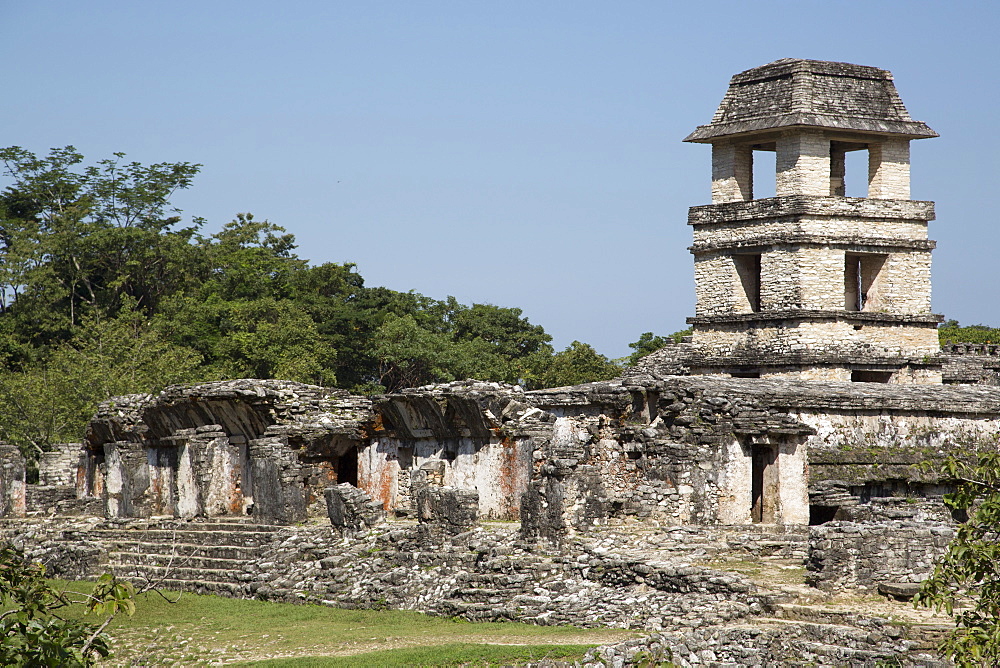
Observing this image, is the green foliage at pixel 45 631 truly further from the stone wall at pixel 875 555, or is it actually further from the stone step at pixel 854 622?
the stone wall at pixel 875 555

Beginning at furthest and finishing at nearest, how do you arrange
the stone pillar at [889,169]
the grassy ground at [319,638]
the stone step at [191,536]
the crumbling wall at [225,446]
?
the stone pillar at [889,169]
the crumbling wall at [225,446]
the stone step at [191,536]
the grassy ground at [319,638]

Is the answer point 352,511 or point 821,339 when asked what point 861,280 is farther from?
point 352,511

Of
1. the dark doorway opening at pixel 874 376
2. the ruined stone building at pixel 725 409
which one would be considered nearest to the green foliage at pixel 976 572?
the ruined stone building at pixel 725 409

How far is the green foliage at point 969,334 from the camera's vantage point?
4850 cm

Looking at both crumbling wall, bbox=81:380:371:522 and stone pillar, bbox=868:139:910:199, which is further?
stone pillar, bbox=868:139:910:199

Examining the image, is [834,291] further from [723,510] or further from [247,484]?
[247,484]

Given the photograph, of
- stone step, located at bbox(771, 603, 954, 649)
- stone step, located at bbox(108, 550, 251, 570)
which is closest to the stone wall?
stone step, located at bbox(771, 603, 954, 649)

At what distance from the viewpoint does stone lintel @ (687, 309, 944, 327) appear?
3033cm

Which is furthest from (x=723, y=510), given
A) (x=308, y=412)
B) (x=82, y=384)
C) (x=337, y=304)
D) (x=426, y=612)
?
(x=337, y=304)

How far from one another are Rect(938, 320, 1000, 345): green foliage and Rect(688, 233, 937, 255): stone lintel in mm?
17180

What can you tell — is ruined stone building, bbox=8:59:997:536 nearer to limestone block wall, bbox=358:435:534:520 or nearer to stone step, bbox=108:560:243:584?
limestone block wall, bbox=358:435:534:520

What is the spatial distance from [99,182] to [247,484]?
32.7 metres

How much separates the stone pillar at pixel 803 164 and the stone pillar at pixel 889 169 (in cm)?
129

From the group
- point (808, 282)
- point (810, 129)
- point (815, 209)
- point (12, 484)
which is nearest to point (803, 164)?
point (810, 129)
